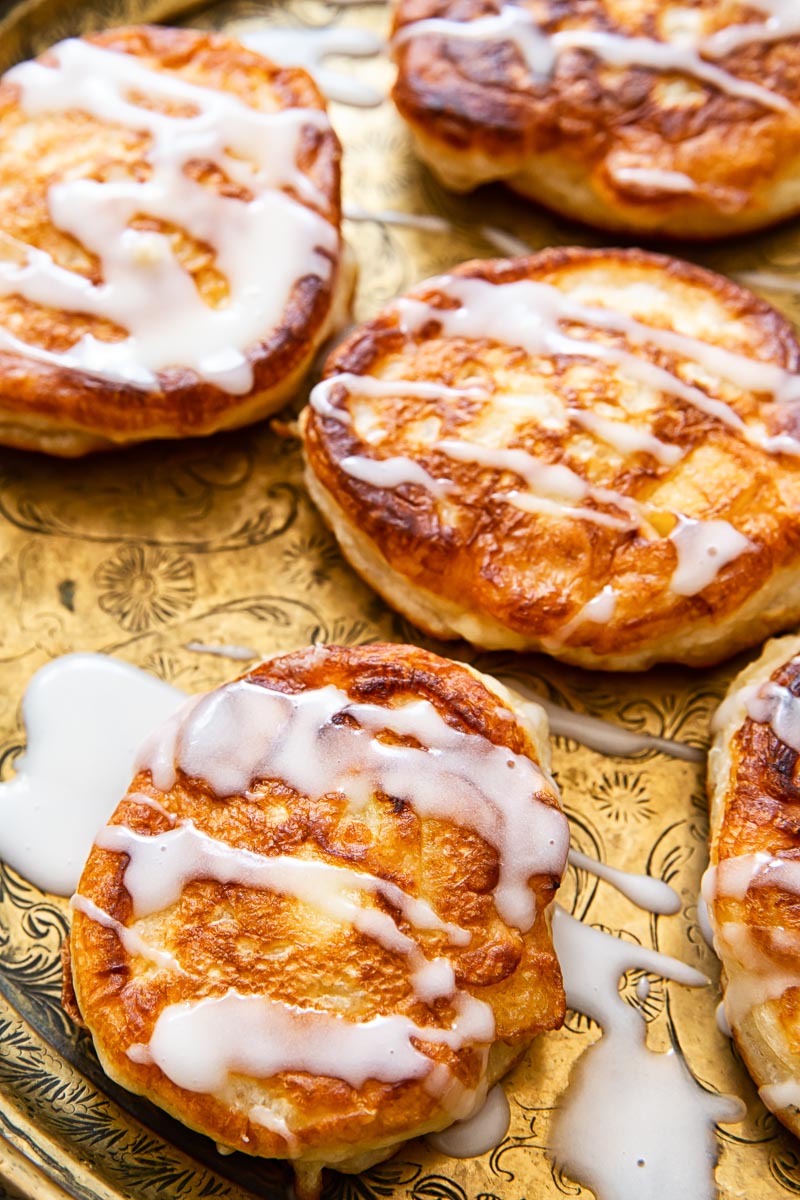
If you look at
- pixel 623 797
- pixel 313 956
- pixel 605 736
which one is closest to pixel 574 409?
pixel 605 736

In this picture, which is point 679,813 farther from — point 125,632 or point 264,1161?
point 125,632

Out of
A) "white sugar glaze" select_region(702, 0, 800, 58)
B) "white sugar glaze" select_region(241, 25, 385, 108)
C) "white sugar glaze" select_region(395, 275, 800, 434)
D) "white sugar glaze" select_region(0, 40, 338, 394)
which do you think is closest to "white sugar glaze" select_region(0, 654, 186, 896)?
"white sugar glaze" select_region(0, 40, 338, 394)

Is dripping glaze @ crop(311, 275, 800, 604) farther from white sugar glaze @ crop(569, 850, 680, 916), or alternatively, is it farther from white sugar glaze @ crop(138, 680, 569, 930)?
white sugar glaze @ crop(569, 850, 680, 916)

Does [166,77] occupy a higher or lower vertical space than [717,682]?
higher

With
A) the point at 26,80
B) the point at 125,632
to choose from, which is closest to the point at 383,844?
the point at 125,632

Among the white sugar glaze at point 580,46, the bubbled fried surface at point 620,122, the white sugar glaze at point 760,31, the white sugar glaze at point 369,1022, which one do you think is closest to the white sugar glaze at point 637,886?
the white sugar glaze at point 369,1022

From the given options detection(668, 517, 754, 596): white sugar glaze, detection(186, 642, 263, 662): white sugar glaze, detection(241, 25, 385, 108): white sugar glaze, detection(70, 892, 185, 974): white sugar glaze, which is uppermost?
detection(241, 25, 385, 108): white sugar glaze
